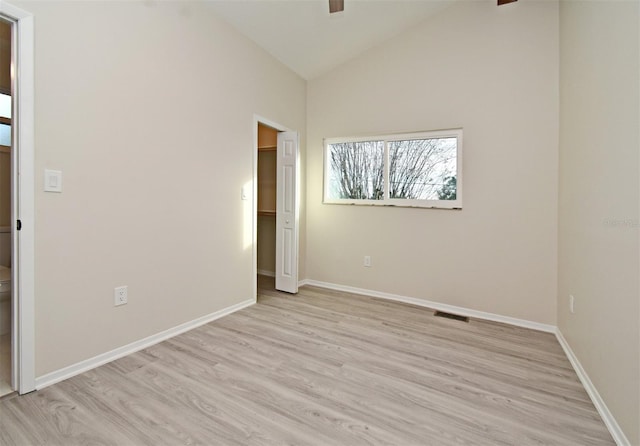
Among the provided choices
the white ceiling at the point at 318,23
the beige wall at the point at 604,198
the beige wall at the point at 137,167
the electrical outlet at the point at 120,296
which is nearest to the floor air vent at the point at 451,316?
the beige wall at the point at 604,198

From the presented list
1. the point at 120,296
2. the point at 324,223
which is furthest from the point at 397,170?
the point at 120,296

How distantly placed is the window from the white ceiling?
1.04m

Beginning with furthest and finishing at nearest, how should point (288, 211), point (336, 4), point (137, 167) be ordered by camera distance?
point (288, 211) < point (137, 167) < point (336, 4)

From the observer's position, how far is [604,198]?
1.86 metres

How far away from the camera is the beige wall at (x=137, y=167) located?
193 centimetres

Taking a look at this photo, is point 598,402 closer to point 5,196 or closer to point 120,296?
point 120,296

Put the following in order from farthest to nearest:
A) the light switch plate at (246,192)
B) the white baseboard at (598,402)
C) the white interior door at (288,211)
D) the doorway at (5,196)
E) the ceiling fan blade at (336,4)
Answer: the white interior door at (288,211), the light switch plate at (246,192), the doorway at (5,196), the ceiling fan blade at (336,4), the white baseboard at (598,402)

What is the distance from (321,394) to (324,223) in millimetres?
2562

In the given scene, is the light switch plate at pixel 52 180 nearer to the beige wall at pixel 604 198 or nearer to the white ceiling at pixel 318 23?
the white ceiling at pixel 318 23

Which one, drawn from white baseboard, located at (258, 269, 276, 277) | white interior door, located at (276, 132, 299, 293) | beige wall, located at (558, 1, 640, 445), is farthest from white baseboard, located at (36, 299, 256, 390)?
beige wall, located at (558, 1, 640, 445)

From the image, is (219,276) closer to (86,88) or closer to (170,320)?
(170,320)

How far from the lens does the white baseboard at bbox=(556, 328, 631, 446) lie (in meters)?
1.53

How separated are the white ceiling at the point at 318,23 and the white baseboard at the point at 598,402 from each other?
11.2 ft

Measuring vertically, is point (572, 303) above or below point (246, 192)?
below
